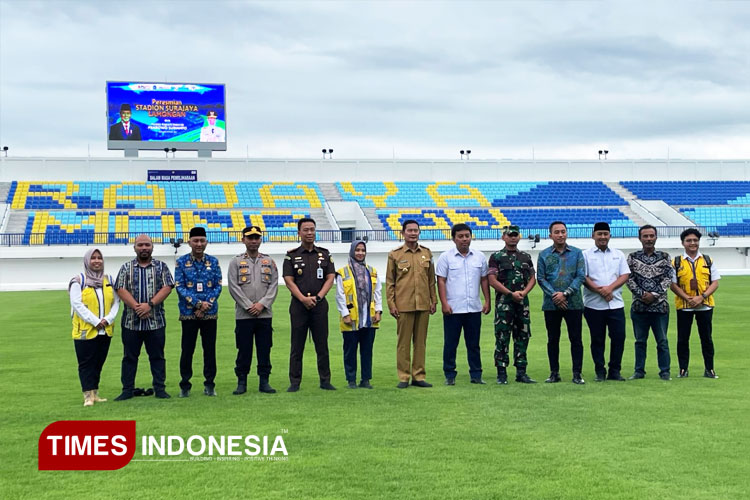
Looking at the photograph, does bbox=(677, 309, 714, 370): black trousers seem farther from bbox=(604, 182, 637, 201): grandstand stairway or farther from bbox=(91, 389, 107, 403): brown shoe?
bbox=(604, 182, 637, 201): grandstand stairway

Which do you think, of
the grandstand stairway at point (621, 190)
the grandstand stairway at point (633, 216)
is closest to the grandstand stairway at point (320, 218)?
the grandstand stairway at point (633, 216)

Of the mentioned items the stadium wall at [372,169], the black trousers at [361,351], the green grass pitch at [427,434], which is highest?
the stadium wall at [372,169]

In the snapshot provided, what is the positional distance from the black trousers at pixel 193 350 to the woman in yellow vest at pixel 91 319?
0.78 m

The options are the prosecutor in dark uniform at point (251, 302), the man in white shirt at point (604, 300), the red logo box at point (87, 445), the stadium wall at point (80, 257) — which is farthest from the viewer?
the stadium wall at point (80, 257)

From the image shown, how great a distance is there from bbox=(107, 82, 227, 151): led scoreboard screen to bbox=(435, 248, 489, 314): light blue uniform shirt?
34904 mm

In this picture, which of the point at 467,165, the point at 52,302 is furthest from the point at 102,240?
the point at 467,165

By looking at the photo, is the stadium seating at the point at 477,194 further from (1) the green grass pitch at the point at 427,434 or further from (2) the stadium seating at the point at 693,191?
(1) the green grass pitch at the point at 427,434

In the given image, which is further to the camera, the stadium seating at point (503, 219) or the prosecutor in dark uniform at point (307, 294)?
the stadium seating at point (503, 219)

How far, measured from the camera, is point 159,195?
4316 centimetres

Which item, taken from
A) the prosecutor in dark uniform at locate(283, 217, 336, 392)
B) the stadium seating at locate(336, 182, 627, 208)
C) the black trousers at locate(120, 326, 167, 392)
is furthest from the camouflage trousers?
the stadium seating at locate(336, 182, 627, 208)

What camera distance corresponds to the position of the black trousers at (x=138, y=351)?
8812 mm

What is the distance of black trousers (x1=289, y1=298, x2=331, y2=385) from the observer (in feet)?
30.6

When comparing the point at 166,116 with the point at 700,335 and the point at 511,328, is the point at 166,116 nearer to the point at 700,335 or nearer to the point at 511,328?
the point at 511,328

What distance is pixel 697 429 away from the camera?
23.7ft
